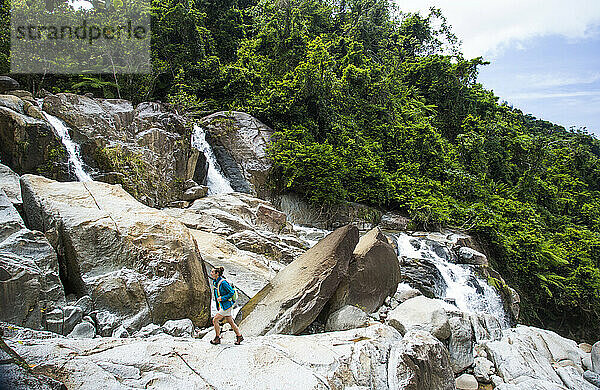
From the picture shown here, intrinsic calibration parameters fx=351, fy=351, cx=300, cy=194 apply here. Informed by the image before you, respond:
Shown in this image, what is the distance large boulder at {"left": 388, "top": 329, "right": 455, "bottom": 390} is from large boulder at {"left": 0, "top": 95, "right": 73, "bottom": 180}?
1089cm

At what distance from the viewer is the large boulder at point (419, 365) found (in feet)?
16.3

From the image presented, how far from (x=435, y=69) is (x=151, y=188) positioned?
23784mm

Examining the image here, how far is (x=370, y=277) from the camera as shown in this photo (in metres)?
8.41

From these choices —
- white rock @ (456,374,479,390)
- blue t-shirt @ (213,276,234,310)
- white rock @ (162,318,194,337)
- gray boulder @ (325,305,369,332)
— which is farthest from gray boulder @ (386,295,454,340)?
white rock @ (162,318,194,337)

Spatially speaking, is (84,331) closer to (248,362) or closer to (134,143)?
(248,362)

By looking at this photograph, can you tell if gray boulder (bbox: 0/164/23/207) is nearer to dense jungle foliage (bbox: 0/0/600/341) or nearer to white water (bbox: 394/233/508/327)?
dense jungle foliage (bbox: 0/0/600/341)

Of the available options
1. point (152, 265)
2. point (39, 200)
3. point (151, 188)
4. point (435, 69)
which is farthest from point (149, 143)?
point (435, 69)

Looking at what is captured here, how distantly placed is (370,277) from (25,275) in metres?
6.59

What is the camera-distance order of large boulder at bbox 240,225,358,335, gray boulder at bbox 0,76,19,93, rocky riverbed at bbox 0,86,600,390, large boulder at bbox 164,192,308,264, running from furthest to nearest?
gray boulder at bbox 0,76,19,93, large boulder at bbox 164,192,308,264, large boulder at bbox 240,225,358,335, rocky riverbed at bbox 0,86,600,390

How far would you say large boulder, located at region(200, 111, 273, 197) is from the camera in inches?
660

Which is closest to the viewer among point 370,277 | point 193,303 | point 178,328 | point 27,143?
point 178,328

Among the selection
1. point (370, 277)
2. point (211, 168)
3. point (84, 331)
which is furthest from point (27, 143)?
point (370, 277)

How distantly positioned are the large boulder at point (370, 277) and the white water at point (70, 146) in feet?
29.7

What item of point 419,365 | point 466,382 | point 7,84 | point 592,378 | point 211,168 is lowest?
point 592,378
